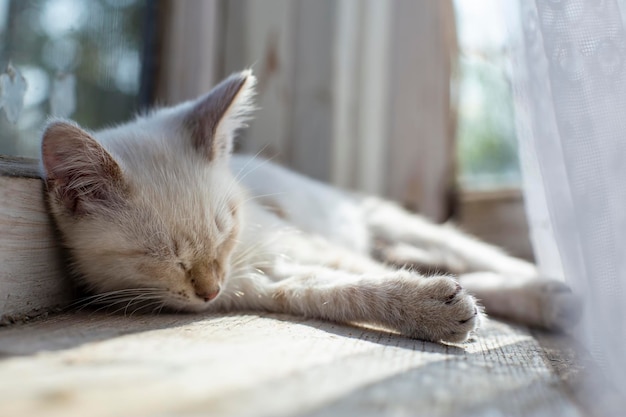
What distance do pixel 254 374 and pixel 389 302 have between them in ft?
1.88

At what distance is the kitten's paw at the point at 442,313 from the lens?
1.24 m

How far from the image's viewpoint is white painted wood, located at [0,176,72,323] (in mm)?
1263

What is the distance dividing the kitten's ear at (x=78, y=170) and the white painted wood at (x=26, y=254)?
0.05m

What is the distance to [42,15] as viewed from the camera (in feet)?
5.44

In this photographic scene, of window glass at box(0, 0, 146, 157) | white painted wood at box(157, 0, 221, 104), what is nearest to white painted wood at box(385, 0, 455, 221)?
white painted wood at box(157, 0, 221, 104)

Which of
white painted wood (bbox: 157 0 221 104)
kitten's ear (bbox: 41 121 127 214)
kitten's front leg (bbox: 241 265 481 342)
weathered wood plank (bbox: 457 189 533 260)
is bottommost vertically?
weathered wood plank (bbox: 457 189 533 260)

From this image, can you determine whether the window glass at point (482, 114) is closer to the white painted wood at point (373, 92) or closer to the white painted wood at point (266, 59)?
the white painted wood at point (373, 92)

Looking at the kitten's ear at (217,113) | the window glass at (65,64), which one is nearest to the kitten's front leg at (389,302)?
the kitten's ear at (217,113)

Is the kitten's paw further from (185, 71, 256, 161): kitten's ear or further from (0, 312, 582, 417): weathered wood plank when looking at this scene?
(185, 71, 256, 161): kitten's ear

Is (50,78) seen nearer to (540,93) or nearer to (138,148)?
(138,148)

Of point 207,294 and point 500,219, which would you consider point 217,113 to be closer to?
point 207,294

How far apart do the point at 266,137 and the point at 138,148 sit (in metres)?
1.20

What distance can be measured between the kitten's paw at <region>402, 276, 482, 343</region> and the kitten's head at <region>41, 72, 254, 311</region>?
1.61 ft

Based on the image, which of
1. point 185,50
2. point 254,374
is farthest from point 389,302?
point 185,50
